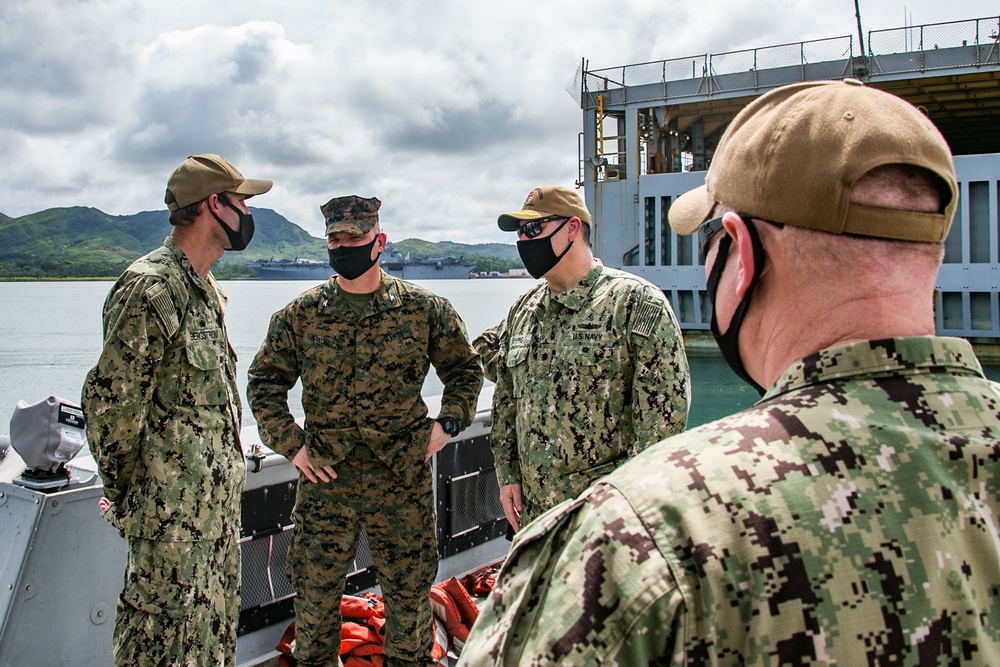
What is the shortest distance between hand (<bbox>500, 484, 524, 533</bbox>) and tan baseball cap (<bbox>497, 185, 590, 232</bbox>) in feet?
2.92

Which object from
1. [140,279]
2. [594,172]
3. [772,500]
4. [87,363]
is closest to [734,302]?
[772,500]

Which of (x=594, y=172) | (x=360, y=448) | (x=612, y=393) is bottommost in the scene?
(x=360, y=448)

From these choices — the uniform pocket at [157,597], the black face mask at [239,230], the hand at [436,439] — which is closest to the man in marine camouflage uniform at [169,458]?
the uniform pocket at [157,597]

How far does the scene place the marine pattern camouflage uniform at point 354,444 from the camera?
2482 millimetres

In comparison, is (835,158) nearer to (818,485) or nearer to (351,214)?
(818,485)

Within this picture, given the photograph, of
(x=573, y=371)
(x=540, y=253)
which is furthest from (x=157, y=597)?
(x=540, y=253)

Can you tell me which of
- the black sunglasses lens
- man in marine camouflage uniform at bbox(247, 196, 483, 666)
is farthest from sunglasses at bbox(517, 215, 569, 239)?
man in marine camouflage uniform at bbox(247, 196, 483, 666)

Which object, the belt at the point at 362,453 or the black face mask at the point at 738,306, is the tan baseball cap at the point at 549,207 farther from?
the black face mask at the point at 738,306

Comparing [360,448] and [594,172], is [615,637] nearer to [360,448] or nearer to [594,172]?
[360,448]

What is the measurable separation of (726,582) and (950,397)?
11.2 inches

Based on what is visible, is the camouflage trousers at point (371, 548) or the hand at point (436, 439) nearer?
the camouflage trousers at point (371, 548)

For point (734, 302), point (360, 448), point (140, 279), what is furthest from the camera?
point (360, 448)

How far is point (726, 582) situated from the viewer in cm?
59

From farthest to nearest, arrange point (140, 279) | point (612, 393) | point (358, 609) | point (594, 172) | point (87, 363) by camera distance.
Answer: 1. point (87, 363)
2. point (594, 172)
3. point (358, 609)
4. point (612, 393)
5. point (140, 279)
